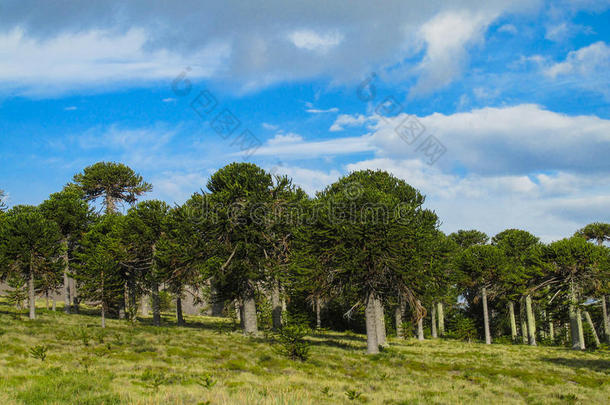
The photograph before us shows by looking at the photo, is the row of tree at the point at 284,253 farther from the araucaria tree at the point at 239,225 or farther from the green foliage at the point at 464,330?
the green foliage at the point at 464,330

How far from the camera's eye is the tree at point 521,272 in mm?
36938

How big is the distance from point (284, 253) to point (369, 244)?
877 cm

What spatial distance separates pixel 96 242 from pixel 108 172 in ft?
47.8

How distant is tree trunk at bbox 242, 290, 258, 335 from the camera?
103ft

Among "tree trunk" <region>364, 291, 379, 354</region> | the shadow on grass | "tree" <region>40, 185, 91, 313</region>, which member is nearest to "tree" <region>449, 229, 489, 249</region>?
the shadow on grass

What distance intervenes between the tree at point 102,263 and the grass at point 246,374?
707cm

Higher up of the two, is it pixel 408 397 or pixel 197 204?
pixel 197 204

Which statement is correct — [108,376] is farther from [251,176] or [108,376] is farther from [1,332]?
[251,176]

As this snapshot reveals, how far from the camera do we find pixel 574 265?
113ft

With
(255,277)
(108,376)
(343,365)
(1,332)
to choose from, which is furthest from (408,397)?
(1,332)

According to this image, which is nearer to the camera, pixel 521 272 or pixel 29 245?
pixel 29 245

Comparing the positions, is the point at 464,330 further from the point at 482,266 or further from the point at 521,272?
the point at 521,272

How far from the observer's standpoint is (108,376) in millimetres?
14492

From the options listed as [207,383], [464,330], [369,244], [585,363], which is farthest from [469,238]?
[207,383]
